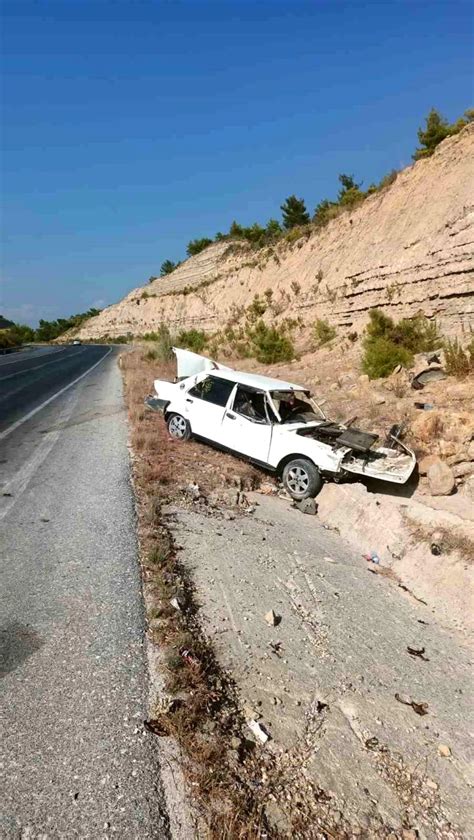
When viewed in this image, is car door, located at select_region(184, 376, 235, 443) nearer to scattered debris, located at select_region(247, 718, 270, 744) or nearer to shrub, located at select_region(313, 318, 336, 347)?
scattered debris, located at select_region(247, 718, 270, 744)

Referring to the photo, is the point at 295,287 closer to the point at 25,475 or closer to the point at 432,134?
the point at 432,134

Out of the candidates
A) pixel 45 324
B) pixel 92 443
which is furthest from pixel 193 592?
pixel 45 324

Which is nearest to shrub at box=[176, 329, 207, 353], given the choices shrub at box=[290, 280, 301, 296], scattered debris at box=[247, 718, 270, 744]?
shrub at box=[290, 280, 301, 296]

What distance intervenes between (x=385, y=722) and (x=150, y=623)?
184cm

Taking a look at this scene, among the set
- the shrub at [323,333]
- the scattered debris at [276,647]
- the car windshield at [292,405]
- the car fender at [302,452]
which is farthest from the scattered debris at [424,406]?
the shrub at [323,333]

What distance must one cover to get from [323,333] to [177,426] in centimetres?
1147

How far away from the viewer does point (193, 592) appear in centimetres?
437

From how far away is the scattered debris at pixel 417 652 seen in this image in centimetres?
423

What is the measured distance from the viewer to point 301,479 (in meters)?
7.59

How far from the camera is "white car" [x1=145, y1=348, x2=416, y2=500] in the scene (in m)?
→ 7.23

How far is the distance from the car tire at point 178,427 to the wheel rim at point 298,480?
248 cm

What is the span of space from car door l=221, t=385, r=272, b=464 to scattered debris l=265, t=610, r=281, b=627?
384 centimetres

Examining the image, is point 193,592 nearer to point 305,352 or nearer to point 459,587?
point 459,587

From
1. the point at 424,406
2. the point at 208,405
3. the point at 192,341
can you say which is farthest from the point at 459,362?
the point at 192,341
